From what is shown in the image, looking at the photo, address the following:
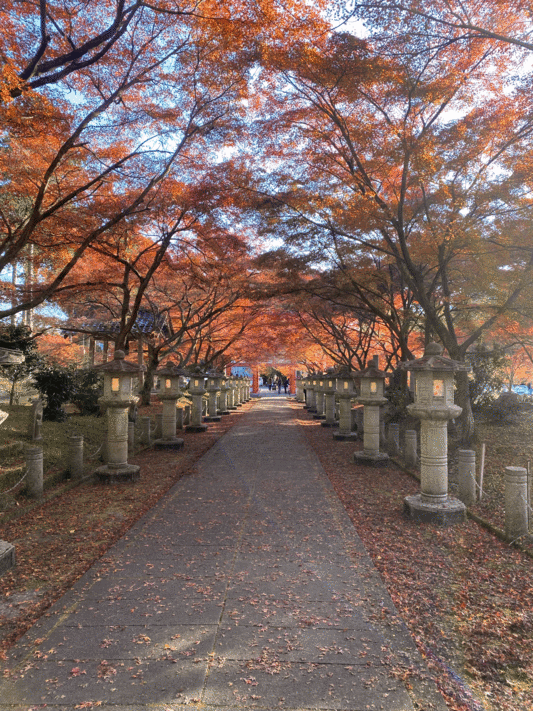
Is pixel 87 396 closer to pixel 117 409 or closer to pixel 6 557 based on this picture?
pixel 117 409

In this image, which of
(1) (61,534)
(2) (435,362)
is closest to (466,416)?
(2) (435,362)

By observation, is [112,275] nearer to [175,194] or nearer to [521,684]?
[175,194]

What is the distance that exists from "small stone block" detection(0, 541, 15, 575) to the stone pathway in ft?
3.39

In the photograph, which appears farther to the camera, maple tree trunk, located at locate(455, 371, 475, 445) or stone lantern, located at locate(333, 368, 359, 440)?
stone lantern, located at locate(333, 368, 359, 440)

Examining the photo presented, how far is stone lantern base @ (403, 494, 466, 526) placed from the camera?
666cm

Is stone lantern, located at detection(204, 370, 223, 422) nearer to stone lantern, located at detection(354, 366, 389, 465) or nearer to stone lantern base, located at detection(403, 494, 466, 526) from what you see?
stone lantern, located at detection(354, 366, 389, 465)

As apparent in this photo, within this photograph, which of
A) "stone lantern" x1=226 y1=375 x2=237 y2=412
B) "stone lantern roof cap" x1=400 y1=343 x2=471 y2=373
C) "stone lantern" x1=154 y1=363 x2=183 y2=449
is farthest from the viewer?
"stone lantern" x1=226 y1=375 x2=237 y2=412

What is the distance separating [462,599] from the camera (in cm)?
436

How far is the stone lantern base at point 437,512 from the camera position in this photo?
6.66 metres

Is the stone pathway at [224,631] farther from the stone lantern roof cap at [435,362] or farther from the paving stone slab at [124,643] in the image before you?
the stone lantern roof cap at [435,362]

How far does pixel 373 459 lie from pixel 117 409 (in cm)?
651

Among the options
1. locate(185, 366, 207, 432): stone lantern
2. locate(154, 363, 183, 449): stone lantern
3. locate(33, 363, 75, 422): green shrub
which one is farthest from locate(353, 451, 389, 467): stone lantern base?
locate(33, 363, 75, 422): green shrub

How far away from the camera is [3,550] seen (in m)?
5.04

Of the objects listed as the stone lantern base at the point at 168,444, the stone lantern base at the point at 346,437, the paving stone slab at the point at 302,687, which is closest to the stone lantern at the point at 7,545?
the paving stone slab at the point at 302,687
